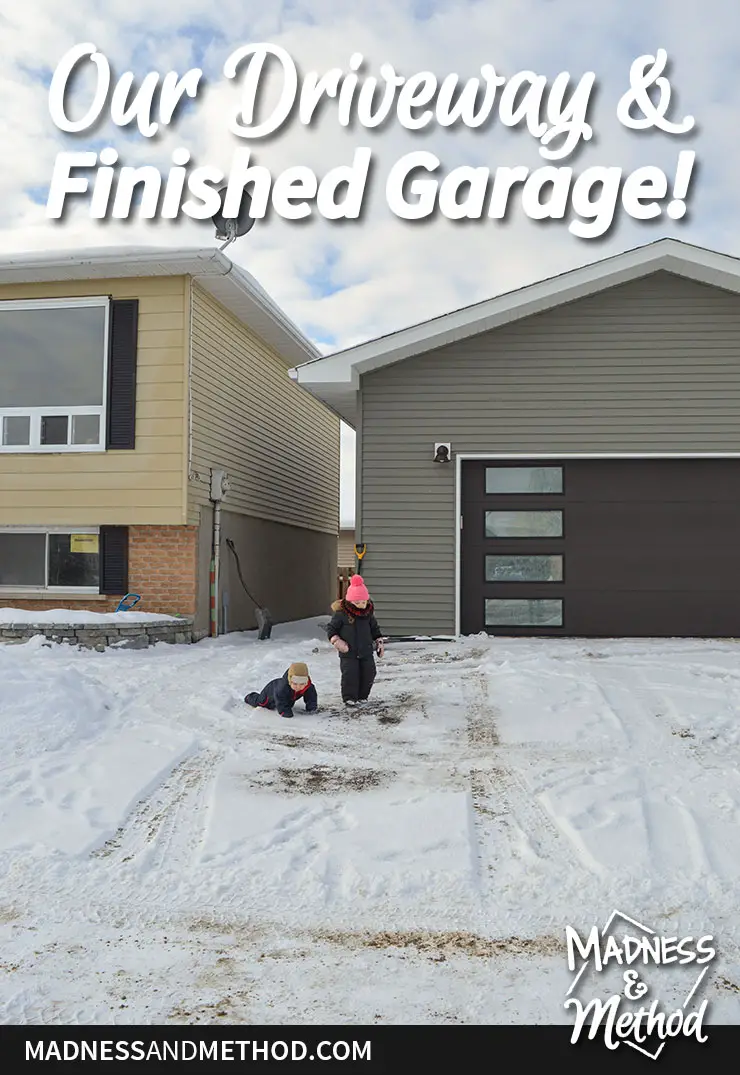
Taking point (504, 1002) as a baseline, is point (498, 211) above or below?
above

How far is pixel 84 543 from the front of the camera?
520 inches

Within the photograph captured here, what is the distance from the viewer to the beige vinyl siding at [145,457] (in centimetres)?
1270

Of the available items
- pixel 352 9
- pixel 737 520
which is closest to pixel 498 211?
pixel 352 9

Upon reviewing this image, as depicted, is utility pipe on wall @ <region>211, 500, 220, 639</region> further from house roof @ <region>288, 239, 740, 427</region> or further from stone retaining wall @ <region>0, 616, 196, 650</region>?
house roof @ <region>288, 239, 740, 427</region>

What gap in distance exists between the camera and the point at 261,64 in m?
10.3

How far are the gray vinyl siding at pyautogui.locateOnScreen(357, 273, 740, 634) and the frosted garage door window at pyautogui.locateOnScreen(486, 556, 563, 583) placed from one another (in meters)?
0.58

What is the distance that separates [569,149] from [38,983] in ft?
35.1

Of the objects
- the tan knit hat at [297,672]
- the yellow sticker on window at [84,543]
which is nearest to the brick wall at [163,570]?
the yellow sticker on window at [84,543]

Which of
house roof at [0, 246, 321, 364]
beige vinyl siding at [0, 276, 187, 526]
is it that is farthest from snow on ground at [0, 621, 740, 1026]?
house roof at [0, 246, 321, 364]

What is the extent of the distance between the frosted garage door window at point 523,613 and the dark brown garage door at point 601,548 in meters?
0.01

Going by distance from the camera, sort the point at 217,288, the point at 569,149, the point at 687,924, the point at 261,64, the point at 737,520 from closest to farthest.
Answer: the point at 687,924 → the point at 261,64 → the point at 569,149 → the point at 737,520 → the point at 217,288

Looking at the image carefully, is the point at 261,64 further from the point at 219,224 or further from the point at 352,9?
the point at 219,224

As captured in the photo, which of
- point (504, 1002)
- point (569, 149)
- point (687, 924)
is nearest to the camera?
point (504, 1002)

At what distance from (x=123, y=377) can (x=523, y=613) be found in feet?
20.6
